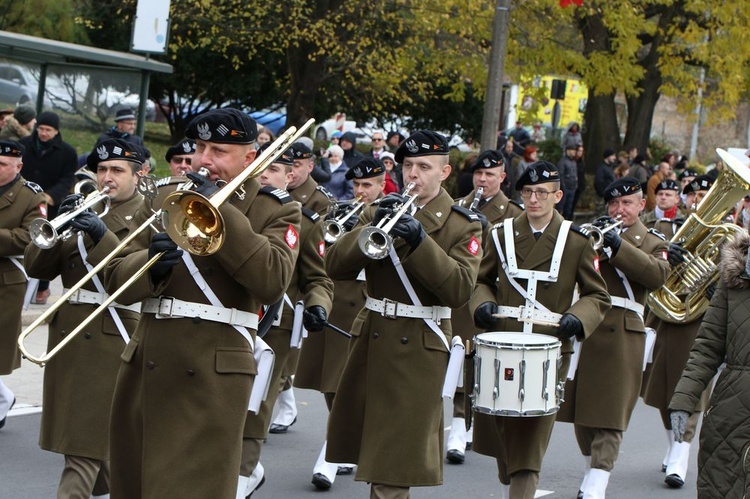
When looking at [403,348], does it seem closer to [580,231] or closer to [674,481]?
[580,231]

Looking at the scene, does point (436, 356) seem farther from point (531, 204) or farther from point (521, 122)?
point (521, 122)

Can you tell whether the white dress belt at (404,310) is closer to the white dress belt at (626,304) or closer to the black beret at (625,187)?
the white dress belt at (626,304)

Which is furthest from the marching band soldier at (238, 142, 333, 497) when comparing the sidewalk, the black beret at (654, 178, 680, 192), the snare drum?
the black beret at (654, 178, 680, 192)

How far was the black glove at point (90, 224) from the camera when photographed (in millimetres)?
6594

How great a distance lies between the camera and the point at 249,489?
24.7 feet

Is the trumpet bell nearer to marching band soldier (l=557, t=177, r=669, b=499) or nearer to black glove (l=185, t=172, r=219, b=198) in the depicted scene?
black glove (l=185, t=172, r=219, b=198)

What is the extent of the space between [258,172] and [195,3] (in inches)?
740

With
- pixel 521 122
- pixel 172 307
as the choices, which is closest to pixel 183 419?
pixel 172 307

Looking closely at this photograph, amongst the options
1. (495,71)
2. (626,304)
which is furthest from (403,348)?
(495,71)

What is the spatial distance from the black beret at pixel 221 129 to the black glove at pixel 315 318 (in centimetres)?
202

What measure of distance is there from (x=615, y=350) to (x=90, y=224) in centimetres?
374

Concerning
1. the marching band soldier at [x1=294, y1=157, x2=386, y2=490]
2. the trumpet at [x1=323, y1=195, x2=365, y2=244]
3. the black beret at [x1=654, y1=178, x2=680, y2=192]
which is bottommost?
the marching band soldier at [x1=294, y1=157, x2=386, y2=490]

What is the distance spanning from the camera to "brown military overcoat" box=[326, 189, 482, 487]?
263 inches

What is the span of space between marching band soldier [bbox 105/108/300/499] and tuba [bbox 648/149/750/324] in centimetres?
437
